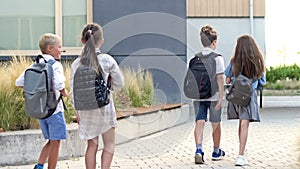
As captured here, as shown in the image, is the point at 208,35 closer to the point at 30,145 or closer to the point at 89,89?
the point at 89,89

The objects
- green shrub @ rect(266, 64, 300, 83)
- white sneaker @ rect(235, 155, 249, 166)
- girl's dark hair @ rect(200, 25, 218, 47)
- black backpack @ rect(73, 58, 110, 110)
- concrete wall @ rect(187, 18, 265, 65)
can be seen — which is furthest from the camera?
green shrub @ rect(266, 64, 300, 83)

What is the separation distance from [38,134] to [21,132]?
247mm

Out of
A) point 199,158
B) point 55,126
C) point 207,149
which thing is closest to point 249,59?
point 199,158

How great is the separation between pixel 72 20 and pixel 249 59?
6695 millimetres

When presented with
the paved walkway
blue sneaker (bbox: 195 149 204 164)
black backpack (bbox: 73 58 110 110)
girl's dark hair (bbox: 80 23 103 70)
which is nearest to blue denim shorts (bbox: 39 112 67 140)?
black backpack (bbox: 73 58 110 110)

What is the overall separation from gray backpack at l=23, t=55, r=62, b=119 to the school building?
22.0 ft

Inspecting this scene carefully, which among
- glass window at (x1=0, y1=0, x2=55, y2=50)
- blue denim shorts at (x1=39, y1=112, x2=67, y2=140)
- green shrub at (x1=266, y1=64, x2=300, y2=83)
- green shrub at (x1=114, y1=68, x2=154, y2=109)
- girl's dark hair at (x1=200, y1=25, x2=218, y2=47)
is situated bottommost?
blue denim shorts at (x1=39, y1=112, x2=67, y2=140)

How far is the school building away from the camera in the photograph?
43.0ft

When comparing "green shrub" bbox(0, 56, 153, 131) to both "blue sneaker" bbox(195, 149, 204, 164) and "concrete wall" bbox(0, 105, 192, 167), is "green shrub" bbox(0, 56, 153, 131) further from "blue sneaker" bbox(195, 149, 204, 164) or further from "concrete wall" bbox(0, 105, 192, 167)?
"blue sneaker" bbox(195, 149, 204, 164)

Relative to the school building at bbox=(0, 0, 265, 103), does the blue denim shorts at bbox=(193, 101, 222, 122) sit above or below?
below

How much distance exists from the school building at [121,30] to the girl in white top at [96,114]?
6780 mm

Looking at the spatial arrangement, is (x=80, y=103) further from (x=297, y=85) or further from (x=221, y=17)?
(x=297, y=85)

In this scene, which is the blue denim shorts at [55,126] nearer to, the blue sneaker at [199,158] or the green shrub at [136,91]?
the blue sneaker at [199,158]

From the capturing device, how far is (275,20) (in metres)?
23.0
